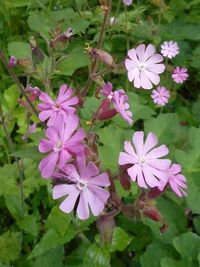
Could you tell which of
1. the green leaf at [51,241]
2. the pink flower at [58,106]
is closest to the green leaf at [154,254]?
the green leaf at [51,241]

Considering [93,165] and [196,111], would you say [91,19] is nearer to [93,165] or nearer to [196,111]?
[196,111]

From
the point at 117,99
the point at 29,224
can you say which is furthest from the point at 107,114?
the point at 29,224

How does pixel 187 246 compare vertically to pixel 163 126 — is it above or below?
below

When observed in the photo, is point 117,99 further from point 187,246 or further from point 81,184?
point 187,246

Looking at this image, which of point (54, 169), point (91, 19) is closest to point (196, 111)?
point (91, 19)

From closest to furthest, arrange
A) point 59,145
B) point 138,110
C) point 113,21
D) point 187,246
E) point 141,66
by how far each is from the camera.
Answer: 1. point 59,145
2. point 141,66
3. point 187,246
4. point 138,110
5. point 113,21

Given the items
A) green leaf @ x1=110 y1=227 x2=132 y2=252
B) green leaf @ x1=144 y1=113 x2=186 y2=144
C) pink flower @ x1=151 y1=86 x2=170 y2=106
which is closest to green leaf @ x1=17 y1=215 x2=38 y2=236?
green leaf @ x1=110 y1=227 x2=132 y2=252
